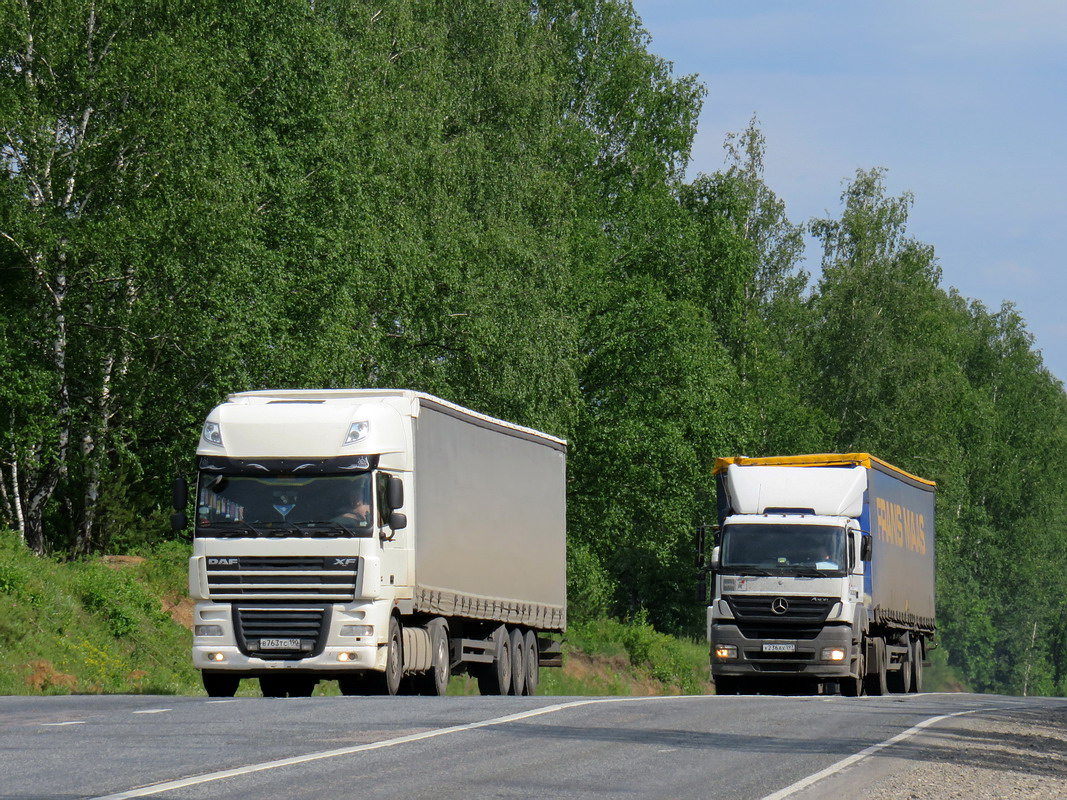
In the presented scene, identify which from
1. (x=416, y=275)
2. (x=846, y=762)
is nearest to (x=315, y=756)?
(x=846, y=762)

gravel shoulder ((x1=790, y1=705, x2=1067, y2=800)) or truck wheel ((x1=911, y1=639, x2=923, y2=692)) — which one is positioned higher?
gravel shoulder ((x1=790, y1=705, x2=1067, y2=800))

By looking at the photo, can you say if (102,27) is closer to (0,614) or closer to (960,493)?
(0,614)

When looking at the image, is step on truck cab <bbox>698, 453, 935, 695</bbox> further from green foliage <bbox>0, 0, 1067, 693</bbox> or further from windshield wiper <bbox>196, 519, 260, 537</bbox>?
windshield wiper <bbox>196, 519, 260, 537</bbox>

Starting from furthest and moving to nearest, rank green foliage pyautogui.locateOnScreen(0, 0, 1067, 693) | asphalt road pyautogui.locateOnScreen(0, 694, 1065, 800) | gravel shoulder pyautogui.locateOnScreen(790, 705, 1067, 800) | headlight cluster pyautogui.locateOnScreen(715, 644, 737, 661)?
green foliage pyautogui.locateOnScreen(0, 0, 1067, 693) < headlight cluster pyautogui.locateOnScreen(715, 644, 737, 661) < gravel shoulder pyautogui.locateOnScreen(790, 705, 1067, 800) < asphalt road pyautogui.locateOnScreen(0, 694, 1065, 800)

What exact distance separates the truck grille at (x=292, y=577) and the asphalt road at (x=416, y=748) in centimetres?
155

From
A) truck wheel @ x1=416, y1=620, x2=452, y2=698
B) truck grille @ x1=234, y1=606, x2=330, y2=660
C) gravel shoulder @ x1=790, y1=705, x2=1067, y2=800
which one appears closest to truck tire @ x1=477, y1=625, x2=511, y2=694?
truck wheel @ x1=416, y1=620, x2=452, y2=698

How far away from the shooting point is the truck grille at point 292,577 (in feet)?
64.6

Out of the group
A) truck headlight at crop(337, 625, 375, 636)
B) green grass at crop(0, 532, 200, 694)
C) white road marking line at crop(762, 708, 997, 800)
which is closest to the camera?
white road marking line at crop(762, 708, 997, 800)

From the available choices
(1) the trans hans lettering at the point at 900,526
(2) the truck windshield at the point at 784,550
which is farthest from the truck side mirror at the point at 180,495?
(1) the trans hans lettering at the point at 900,526

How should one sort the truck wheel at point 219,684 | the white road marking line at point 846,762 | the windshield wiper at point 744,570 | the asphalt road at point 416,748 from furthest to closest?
the windshield wiper at point 744,570
the truck wheel at point 219,684
the white road marking line at point 846,762
the asphalt road at point 416,748

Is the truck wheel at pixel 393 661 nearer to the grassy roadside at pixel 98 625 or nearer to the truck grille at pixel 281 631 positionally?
the truck grille at pixel 281 631

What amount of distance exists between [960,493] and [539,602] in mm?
47896

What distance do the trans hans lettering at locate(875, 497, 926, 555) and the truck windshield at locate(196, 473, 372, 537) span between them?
1212 cm

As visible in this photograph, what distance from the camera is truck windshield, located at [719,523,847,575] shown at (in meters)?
A: 26.5
